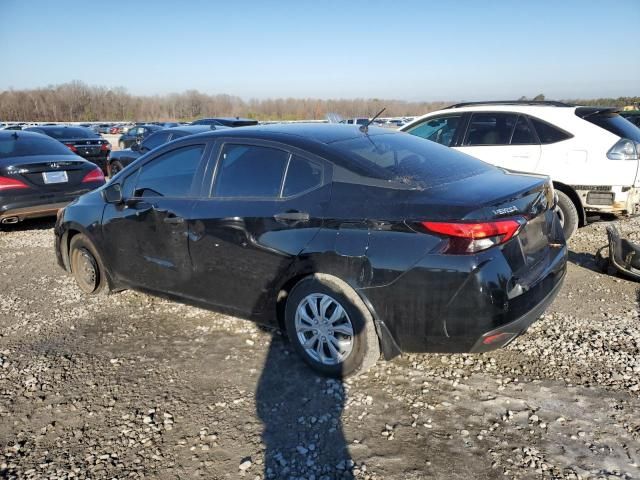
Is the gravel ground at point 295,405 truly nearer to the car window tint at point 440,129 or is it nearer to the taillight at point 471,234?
the taillight at point 471,234

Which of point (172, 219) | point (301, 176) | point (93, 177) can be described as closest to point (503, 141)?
point (301, 176)

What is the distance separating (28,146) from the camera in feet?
25.3

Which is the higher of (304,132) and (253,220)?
(304,132)

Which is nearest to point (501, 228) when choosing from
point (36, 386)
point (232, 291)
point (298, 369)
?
point (298, 369)

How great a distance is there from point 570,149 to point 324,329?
4.35m

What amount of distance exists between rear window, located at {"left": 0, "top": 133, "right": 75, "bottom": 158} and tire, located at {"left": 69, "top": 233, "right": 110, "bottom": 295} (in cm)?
353

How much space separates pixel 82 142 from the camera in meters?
14.0

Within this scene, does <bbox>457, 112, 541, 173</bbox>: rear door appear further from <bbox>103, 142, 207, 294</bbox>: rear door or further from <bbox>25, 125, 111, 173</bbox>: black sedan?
<bbox>25, 125, 111, 173</bbox>: black sedan

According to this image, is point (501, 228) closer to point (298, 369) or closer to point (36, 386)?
point (298, 369)

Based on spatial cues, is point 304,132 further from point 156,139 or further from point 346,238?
point 156,139

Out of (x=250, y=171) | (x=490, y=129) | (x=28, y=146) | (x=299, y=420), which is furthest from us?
(x=28, y=146)

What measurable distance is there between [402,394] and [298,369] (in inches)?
29.8

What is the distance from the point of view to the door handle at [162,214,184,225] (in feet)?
12.4

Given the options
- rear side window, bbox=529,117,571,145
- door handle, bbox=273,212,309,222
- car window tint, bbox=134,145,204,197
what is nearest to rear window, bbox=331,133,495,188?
door handle, bbox=273,212,309,222
